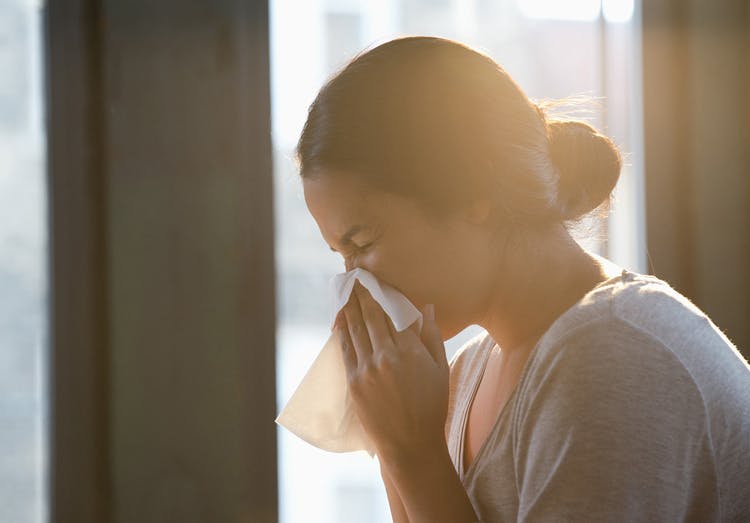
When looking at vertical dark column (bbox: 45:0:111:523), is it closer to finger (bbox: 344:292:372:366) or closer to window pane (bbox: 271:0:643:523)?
window pane (bbox: 271:0:643:523)

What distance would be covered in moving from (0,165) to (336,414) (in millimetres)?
715

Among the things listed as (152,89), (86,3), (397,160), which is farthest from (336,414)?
(86,3)

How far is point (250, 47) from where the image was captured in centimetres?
134

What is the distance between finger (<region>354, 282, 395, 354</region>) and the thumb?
0.13ft

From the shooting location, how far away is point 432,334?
884mm

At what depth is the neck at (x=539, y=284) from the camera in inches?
34.0

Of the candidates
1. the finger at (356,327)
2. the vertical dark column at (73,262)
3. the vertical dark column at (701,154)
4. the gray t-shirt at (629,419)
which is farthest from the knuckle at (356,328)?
the vertical dark column at (701,154)

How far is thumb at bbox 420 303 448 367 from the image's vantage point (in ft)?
2.90

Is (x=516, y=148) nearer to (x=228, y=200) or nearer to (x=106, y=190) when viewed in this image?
(x=228, y=200)

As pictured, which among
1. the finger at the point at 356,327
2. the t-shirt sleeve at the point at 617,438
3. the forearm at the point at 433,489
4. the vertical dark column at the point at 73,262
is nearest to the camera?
the t-shirt sleeve at the point at 617,438

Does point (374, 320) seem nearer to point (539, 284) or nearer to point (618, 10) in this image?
point (539, 284)

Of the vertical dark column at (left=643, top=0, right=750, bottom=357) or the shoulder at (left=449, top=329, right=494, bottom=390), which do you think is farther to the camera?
the vertical dark column at (left=643, top=0, right=750, bottom=357)

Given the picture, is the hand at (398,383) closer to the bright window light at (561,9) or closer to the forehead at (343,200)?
the forehead at (343,200)

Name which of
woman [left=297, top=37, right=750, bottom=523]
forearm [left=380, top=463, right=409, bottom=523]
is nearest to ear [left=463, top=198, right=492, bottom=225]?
woman [left=297, top=37, right=750, bottom=523]
